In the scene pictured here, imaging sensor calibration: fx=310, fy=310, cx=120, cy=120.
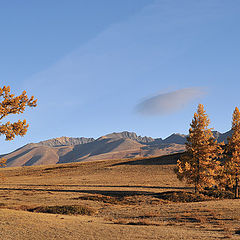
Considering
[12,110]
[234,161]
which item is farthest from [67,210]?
[234,161]

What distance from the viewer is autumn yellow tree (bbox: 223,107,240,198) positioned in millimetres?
46438

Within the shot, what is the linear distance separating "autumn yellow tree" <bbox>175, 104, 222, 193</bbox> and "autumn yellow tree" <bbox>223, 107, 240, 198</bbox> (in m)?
2.24

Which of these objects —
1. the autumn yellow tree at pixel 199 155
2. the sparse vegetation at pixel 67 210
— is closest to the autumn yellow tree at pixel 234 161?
the autumn yellow tree at pixel 199 155

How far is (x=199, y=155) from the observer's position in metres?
51.2

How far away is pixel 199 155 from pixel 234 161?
6.02m

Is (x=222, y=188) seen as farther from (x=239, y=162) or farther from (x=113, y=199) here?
(x=113, y=199)

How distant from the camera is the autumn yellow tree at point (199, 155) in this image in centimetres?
4959

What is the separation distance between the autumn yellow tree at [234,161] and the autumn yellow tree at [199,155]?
2.24 metres

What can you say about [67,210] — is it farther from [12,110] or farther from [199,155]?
[199,155]

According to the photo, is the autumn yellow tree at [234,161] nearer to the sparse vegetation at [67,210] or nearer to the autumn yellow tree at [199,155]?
the autumn yellow tree at [199,155]

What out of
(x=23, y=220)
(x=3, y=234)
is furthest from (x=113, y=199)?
(x=3, y=234)

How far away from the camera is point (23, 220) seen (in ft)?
65.3

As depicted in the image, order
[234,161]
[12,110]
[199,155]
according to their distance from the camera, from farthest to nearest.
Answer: [199,155], [234,161], [12,110]

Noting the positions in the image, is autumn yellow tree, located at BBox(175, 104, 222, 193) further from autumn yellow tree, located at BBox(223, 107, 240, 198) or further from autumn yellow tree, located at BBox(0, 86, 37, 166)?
autumn yellow tree, located at BBox(0, 86, 37, 166)
